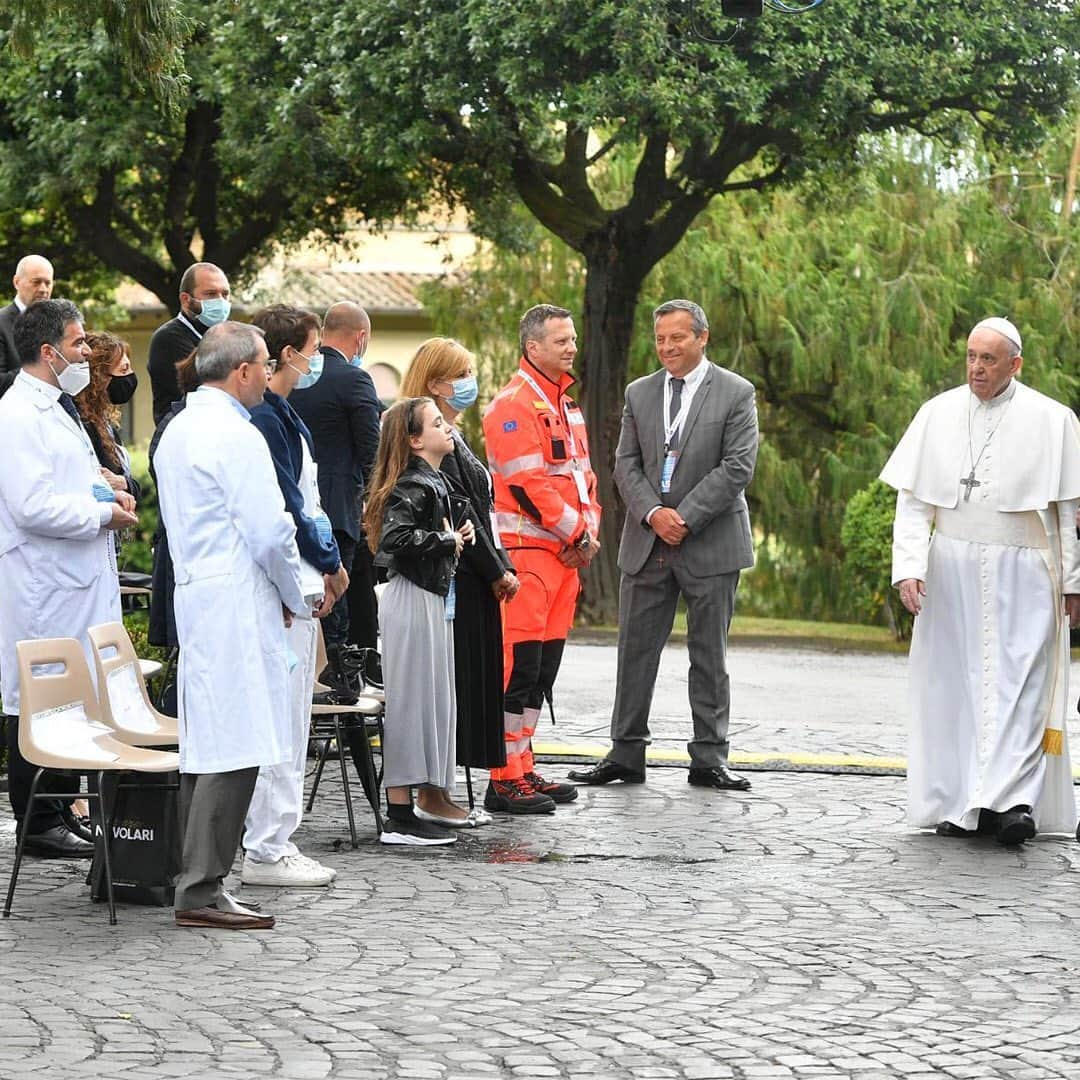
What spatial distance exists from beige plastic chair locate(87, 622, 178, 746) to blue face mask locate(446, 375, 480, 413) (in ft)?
5.97

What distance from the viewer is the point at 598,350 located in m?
23.4

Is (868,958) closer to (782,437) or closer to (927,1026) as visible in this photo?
(927,1026)

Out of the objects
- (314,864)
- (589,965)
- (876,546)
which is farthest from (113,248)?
(589,965)

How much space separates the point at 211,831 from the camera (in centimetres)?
705

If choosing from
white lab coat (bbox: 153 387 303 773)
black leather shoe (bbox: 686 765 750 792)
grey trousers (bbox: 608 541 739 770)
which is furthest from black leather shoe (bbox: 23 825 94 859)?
black leather shoe (bbox: 686 765 750 792)

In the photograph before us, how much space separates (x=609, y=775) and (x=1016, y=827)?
2328 millimetres

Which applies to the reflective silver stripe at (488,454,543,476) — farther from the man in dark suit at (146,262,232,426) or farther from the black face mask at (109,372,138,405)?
the black face mask at (109,372,138,405)

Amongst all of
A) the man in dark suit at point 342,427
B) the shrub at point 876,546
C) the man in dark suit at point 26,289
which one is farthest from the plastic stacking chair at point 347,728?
the shrub at point 876,546

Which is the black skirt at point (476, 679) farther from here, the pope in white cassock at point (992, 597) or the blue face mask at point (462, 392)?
the pope in white cassock at point (992, 597)

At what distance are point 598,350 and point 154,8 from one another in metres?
13.3

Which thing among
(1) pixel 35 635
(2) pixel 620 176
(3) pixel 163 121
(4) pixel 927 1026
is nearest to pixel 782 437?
(2) pixel 620 176

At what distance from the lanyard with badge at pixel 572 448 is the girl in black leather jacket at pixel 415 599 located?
A: 1.04 meters

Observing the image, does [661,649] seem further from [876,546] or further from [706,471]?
[876,546]

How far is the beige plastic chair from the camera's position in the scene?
7906mm
